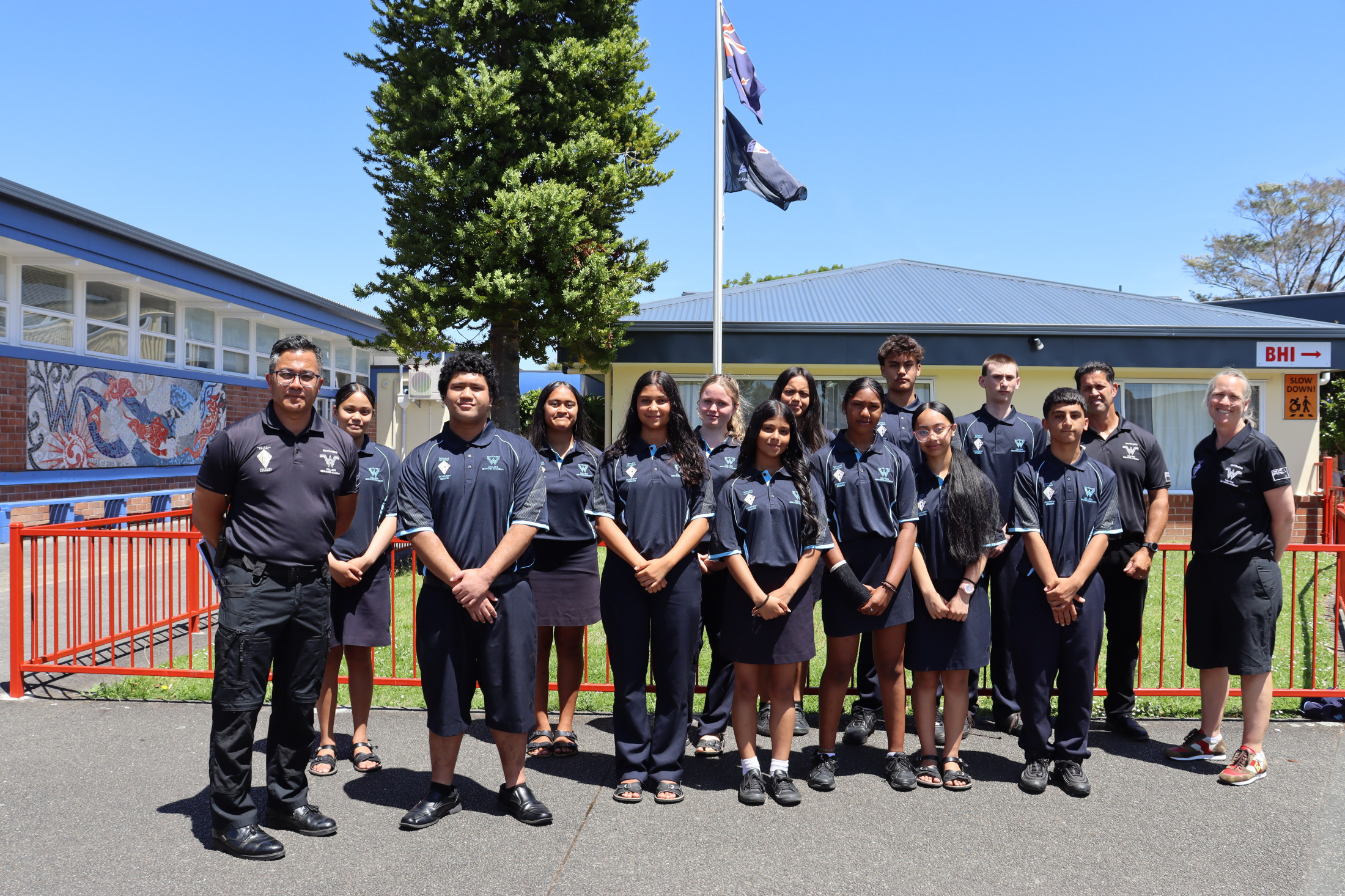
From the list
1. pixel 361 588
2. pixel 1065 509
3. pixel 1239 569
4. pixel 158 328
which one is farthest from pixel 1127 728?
pixel 158 328

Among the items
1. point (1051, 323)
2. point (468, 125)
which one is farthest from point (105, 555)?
point (1051, 323)

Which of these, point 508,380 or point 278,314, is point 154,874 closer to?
point 508,380

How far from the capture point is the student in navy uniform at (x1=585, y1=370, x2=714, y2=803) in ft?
14.1

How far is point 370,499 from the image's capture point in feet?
15.4

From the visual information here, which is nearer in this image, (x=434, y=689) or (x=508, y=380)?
(x=434, y=689)

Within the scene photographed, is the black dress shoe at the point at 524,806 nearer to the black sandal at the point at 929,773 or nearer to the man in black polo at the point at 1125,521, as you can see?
the black sandal at the point at 929,773

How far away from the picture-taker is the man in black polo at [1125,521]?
16.9 feet

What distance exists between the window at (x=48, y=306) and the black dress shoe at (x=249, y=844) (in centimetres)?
1315

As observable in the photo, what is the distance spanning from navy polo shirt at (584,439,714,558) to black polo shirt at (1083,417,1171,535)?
2470mm

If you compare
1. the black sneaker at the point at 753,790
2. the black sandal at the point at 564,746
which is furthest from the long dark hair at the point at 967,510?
the black sandal at the point at 564,746

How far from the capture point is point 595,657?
7.04 m

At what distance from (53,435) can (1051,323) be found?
16.2 meters

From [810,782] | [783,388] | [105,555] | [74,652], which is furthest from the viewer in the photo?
[105,555]

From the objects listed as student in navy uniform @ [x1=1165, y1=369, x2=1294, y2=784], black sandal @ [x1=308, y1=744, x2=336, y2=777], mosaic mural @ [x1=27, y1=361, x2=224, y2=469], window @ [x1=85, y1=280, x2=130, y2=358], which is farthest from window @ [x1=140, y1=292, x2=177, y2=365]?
student in navy uniform @ [x1=1165, y1=369, x2=1294, y2=784]
